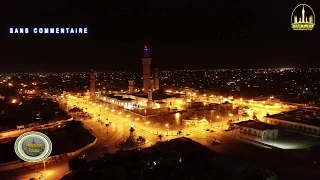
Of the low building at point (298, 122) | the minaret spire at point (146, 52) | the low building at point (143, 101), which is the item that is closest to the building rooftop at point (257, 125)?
the low building at point (298, 122)

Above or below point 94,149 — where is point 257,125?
above

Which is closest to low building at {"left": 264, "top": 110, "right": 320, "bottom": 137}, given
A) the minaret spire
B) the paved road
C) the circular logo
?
the paved road

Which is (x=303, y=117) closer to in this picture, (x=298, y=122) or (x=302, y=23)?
(x=298, y=122)

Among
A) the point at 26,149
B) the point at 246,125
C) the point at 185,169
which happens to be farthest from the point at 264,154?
the point at 26,149

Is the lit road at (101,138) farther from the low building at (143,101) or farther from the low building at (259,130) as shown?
the low building at (259,130)

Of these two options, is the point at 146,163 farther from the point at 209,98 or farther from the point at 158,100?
the point at 209,98

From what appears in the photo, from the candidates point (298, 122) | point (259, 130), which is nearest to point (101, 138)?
point (259, 130)

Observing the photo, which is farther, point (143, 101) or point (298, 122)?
point (143, 101)

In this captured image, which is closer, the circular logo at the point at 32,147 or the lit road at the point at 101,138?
the circular logo at the point at 32,147
